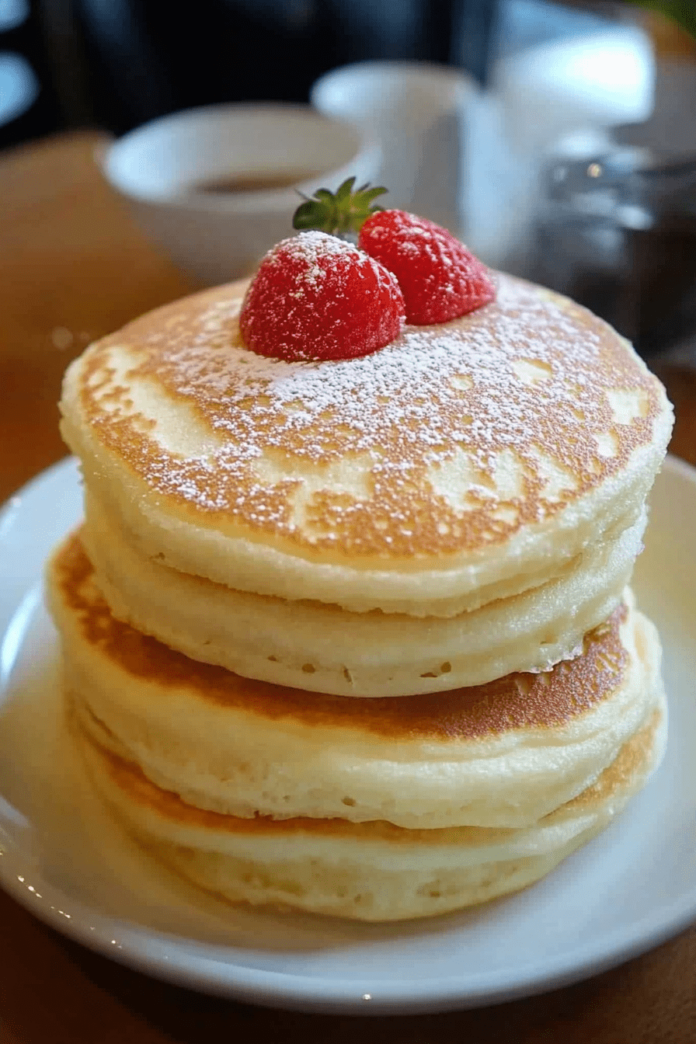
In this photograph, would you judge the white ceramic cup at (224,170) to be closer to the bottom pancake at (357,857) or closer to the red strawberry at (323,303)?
the red strawberry at (323,303)

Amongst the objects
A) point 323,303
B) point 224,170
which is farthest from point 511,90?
point 323,303

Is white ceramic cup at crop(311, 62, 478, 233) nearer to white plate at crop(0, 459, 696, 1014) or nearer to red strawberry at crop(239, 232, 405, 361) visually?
red strawberry at crop(239, 232, 405, 361)

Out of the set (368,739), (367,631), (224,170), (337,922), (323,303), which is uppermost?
(323,303)

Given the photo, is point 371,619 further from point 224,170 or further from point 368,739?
point 224,170

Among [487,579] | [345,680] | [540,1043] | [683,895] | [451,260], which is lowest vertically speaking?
[540,1043]

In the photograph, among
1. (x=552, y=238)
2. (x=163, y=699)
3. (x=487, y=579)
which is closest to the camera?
(x=487, y=579)

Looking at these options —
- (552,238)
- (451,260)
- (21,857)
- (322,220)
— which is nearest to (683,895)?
(21,857)

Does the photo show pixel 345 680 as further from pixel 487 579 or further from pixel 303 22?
pixel 303 22
